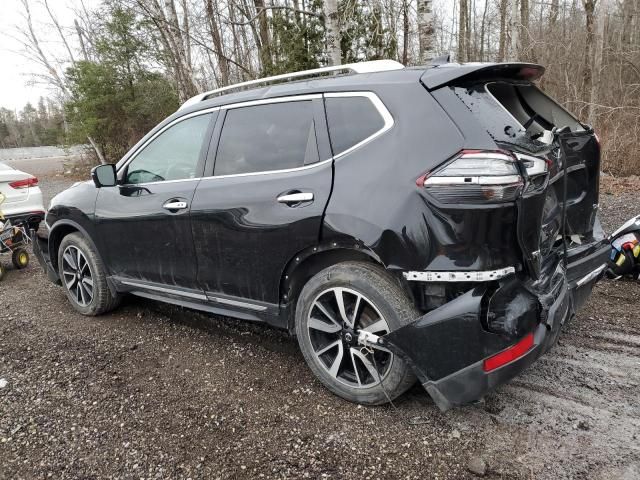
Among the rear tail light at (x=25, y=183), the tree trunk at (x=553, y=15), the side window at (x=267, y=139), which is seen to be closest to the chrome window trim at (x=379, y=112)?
the side window at (x=267, y=139)

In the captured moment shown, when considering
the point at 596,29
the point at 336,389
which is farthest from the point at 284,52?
the point at 336,389

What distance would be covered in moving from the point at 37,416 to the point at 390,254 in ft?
7.91

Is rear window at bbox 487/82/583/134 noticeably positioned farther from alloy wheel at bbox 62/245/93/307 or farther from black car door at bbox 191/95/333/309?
alloy wheel at bbox 62/245/93/307

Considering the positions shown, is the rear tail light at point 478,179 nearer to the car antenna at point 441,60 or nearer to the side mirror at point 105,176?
the car antenna at point 441,60

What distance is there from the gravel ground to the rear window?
156 centimetres

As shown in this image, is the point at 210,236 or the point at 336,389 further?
the point at 210,236

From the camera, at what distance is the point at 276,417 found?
2742 mm

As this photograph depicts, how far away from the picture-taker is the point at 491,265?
2232 mm

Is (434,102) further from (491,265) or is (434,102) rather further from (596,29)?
(596,29)

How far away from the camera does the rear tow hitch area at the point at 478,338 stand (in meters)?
2.23

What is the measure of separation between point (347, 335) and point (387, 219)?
753mm

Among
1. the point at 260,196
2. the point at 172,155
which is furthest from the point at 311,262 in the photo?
the point at 172,155

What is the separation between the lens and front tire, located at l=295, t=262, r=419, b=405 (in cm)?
251

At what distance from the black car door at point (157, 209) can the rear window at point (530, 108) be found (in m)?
1.96
